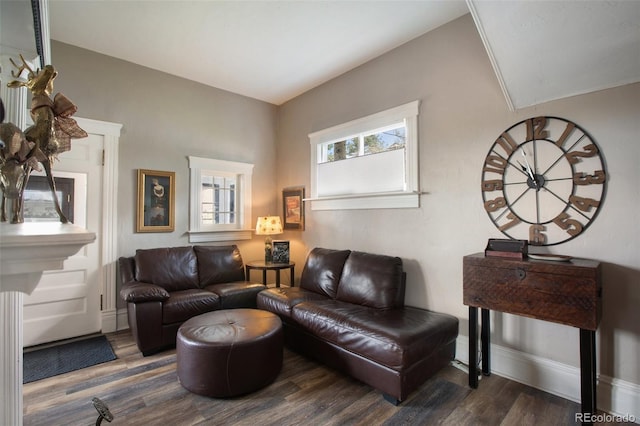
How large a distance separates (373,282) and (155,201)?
2.68m

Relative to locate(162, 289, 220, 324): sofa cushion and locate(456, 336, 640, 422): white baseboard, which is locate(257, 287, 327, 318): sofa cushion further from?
locate(456, 336, 640, 422): white baseboard

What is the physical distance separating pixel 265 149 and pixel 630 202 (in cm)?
394

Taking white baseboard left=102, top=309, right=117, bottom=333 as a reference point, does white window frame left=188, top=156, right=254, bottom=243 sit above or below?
above

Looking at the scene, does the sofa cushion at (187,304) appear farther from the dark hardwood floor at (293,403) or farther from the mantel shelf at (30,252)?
the mantel shelf at (30,252)

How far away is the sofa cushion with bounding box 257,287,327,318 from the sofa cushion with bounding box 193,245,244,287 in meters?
0.68

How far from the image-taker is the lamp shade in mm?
4035

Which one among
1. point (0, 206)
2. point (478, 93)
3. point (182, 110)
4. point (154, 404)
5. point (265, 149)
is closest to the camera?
point (0, 206)

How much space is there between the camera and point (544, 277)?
1.84 metres

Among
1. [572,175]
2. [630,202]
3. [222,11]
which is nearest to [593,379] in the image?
[630,202]

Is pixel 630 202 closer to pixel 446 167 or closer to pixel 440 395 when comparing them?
pixel 446 167

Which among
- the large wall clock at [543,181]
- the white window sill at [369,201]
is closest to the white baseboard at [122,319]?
the white window sill at [369,201]

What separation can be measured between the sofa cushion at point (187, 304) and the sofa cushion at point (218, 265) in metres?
0.38

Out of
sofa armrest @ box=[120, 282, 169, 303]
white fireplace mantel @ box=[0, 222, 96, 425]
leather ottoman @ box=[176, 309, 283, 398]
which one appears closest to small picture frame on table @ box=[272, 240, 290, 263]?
sofa armrest @ box=[120, 282, 169, 303]

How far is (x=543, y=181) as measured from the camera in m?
2.19
